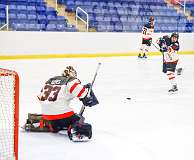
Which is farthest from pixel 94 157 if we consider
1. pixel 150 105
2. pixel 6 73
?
pixel 150 105

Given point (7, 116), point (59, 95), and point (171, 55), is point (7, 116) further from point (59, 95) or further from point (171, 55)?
point (171, 55)

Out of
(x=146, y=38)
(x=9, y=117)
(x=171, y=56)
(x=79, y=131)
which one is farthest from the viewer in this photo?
(x=146, y=38)

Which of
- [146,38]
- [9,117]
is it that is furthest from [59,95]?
[146,38]

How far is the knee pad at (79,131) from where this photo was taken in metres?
4.11

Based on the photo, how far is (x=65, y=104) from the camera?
4195 mm

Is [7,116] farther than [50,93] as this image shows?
Yes

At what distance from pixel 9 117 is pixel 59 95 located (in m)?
0.57

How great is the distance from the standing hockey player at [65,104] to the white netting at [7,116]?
12.6 inches

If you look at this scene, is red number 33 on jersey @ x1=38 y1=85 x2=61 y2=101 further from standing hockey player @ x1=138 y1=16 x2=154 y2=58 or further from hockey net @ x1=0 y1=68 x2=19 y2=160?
standing hockey player @ x1=138 y1=16 x2=154 y2=58

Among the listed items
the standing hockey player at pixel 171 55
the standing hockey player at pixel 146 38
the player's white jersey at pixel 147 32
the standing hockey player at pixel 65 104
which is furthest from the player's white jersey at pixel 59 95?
the player's white jersey at pixel 147 32

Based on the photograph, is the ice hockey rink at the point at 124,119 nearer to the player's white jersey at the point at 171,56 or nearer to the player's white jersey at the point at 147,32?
the player's white jersey at the point at 171,56

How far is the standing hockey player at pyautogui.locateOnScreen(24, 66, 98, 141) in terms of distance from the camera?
13.5 ft

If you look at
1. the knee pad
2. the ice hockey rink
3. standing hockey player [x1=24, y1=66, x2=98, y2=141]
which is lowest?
the ice hockey rink

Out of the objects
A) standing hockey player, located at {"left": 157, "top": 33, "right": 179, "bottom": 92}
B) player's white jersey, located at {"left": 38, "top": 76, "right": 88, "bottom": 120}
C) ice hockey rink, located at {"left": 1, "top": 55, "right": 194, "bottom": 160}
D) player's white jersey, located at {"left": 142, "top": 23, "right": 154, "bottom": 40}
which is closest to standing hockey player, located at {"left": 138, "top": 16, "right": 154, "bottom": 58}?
player's white jersey, located at {"left": 142, "top": 23, "right": 154, "bottom": 40}
